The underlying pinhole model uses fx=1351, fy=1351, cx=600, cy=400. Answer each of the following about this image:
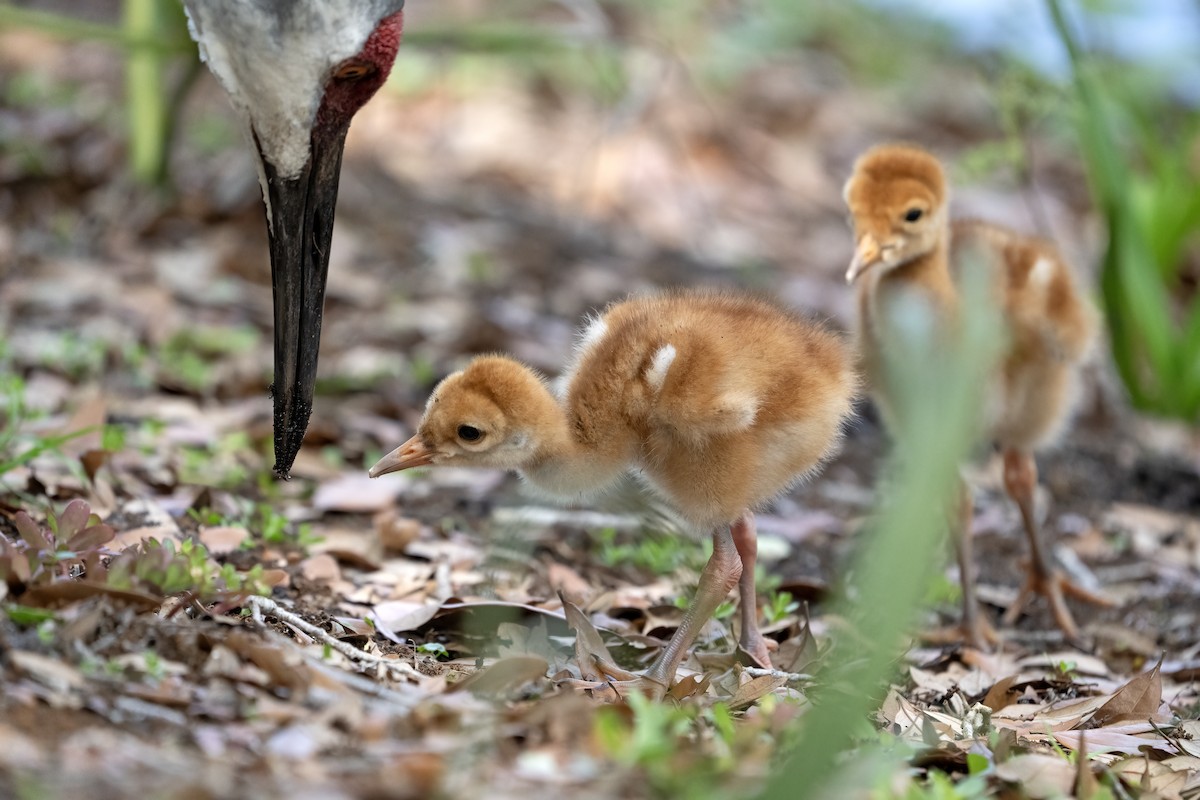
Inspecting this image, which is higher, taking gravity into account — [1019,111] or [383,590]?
[1019,111]

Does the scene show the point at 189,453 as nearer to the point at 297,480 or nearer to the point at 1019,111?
the point at 297,480

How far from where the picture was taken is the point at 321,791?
2184 mm

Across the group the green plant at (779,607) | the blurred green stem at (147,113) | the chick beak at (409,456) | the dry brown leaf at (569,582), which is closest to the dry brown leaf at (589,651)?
the dry brown leaf at (569,582)

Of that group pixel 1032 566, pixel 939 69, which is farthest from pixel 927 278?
pixel 939 69

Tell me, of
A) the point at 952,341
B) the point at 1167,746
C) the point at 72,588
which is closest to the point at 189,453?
the point at 72,588

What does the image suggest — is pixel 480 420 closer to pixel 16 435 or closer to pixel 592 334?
pixel 592 334

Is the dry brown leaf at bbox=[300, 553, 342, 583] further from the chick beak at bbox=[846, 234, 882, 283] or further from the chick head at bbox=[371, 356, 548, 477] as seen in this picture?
the chick beak at bbox=[846, 234, 882, 283]

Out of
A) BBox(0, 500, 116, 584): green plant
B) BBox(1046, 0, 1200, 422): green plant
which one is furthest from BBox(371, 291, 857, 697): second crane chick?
BBox(1046, 0, 1200, 422): green plant

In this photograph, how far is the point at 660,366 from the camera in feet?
10.8

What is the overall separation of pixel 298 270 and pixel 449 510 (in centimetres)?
137

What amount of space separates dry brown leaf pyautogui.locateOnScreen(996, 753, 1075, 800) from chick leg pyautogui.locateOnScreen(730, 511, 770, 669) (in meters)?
0.77

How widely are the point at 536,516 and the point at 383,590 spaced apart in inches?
30.7

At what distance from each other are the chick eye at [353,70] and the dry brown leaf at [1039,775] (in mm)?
2299

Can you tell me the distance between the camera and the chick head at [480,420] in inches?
130
